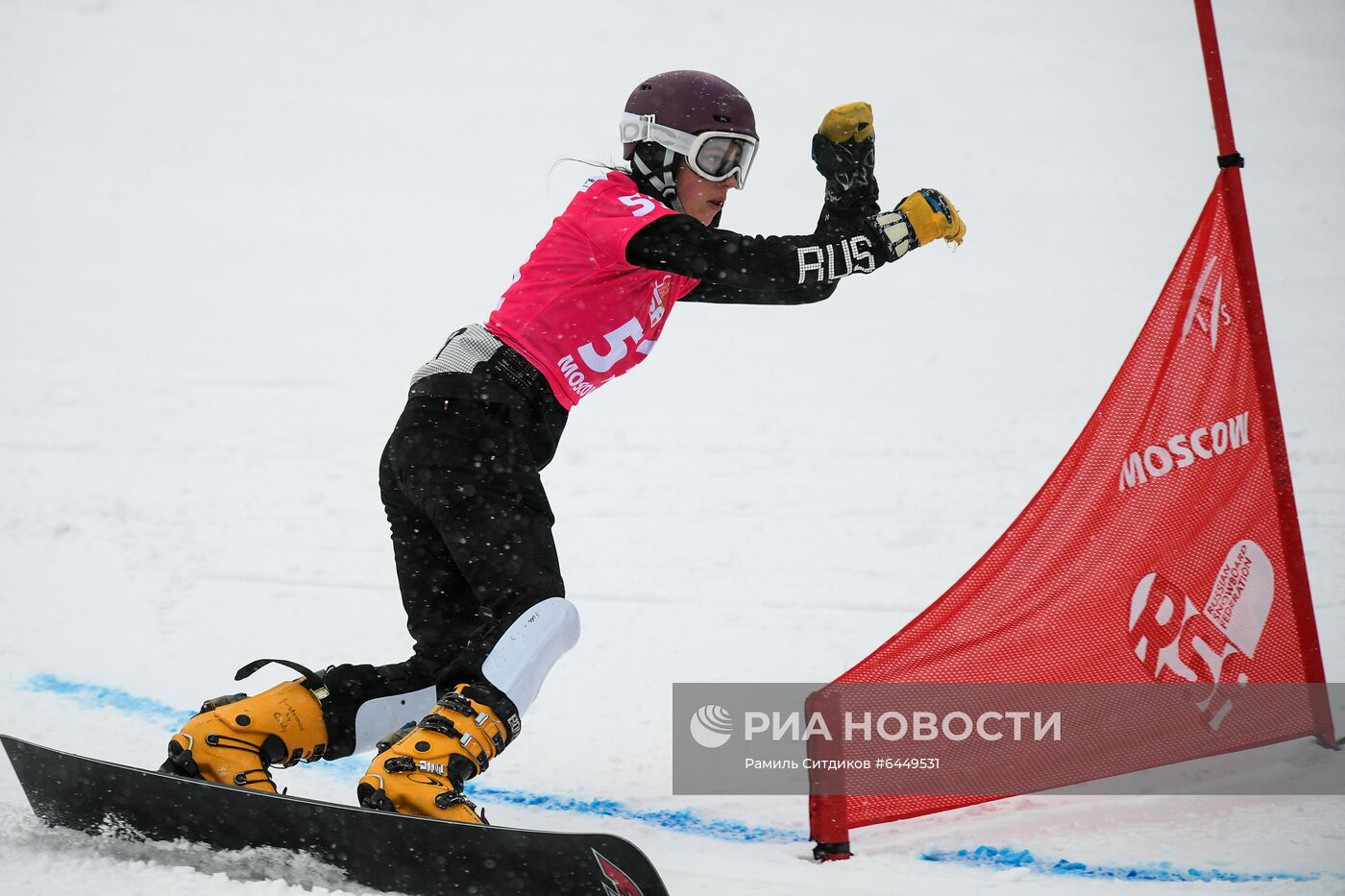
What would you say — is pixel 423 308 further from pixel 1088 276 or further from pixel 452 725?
pixel 452 725

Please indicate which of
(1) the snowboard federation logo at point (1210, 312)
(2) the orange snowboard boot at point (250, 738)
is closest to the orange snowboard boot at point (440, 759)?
(2) the orange snowboard boot at point (250, 738)

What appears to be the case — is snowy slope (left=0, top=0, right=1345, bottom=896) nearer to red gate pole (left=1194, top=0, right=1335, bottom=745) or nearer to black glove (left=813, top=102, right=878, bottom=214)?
red gate pole (left=1194, top=0, right=1335, bottom=745)

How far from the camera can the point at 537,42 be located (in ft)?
56.6

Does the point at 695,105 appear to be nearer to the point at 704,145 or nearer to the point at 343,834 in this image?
the point at 704,145

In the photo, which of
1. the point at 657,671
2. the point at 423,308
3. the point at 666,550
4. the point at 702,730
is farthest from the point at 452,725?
the point at 423,308

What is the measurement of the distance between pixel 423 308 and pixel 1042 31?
10.6 metres

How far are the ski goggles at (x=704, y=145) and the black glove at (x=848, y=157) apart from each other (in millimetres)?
245

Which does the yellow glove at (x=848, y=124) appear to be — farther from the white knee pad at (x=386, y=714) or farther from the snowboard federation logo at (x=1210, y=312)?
the white knee pad at (x=386, y=714)

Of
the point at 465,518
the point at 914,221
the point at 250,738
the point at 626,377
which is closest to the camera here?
the point at 465,518

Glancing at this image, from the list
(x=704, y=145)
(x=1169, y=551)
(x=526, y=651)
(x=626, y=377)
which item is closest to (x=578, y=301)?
(x=704, y=145)

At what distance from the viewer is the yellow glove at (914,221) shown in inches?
124

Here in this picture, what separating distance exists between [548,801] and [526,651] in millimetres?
987

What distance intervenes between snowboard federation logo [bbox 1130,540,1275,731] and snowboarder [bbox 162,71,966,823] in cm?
109

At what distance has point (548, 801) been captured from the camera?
3.64m
